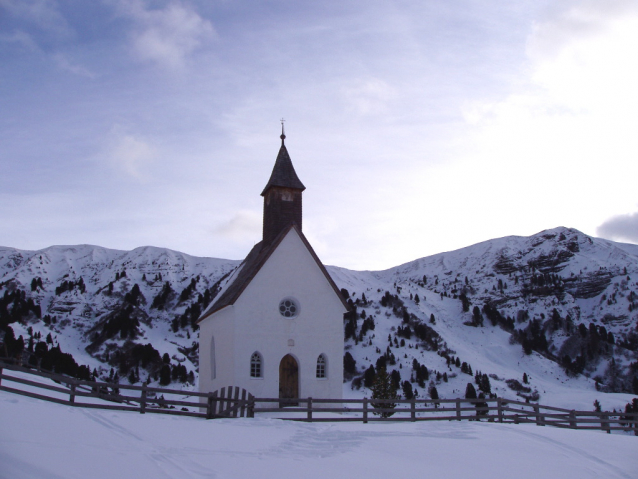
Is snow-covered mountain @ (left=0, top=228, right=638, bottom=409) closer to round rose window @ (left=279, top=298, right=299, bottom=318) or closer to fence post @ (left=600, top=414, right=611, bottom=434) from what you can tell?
fence post @ (left=600, top=414, right=611, bottom=434)

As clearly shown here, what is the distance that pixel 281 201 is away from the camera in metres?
35.4

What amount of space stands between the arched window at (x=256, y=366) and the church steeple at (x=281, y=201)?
25.0ft

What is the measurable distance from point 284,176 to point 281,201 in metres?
1.73

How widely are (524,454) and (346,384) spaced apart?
265 ft

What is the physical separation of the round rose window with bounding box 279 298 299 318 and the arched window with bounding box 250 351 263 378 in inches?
106

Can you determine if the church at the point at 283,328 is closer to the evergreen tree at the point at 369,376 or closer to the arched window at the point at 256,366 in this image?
the arched window at the point at 256,366

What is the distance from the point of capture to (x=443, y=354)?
115312 mm

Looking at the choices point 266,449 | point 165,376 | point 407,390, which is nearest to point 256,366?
point 266,449

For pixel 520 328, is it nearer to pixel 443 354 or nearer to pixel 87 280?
pixel 443 354

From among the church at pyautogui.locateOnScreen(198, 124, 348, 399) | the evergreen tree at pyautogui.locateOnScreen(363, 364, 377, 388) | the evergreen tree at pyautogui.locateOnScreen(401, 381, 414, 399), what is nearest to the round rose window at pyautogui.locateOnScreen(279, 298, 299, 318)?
the church at pyautogui.locateOnScreen(198, 124, 348, 399)

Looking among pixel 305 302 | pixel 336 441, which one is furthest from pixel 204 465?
pixel 305 302

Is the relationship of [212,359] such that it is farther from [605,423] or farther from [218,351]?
[605,423]

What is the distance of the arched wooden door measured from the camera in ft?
100

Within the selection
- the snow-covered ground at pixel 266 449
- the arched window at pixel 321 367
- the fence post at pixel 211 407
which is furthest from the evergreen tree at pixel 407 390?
the fence post at pixel 211 407
